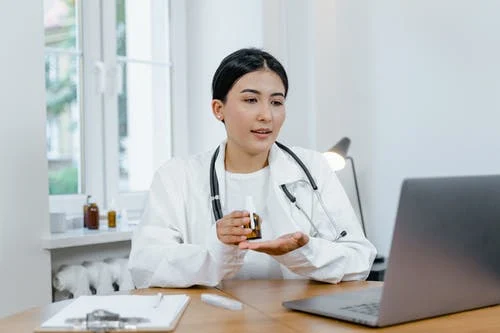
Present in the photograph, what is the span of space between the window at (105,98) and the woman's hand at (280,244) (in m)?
1.41

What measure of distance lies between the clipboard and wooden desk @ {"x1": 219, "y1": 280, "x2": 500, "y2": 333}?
193 mm

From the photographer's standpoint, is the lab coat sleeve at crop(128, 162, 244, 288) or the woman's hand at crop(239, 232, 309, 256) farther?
the lab coat sleeve at crop(128, 162, 244, 288)

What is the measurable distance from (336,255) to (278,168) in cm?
39

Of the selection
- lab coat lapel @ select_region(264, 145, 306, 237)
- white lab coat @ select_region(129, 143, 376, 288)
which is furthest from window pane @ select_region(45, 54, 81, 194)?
lab coat lapel @ select_region(264, 145, 306, 237)

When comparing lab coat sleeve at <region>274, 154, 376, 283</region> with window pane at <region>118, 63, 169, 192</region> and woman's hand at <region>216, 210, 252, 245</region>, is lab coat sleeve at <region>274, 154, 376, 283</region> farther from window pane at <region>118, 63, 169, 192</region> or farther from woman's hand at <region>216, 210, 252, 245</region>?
window pane at <region>118, 63, 169, 192</region>

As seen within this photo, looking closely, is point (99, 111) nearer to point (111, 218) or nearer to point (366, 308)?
point (111, 218)

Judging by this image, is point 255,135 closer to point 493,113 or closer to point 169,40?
point 493,113

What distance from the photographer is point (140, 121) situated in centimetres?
315

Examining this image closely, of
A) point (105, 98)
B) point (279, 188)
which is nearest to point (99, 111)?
point (105, 98)

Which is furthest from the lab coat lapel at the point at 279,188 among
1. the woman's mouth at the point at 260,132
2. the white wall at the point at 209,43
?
the white wall at the point at 209,43

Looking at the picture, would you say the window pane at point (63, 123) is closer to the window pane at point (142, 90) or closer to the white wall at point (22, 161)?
the window pane at point (142, 90)

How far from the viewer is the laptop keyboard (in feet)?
4.25

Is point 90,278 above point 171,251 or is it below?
below

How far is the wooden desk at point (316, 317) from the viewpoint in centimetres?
123
